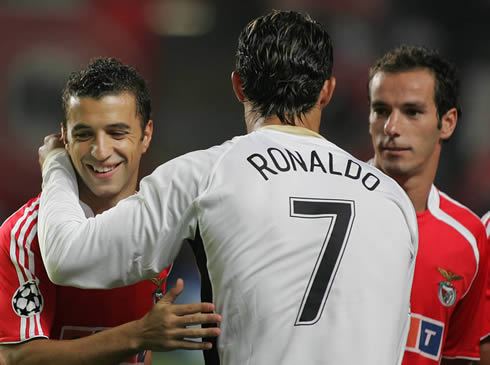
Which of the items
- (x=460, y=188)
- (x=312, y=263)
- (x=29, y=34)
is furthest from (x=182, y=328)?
(x=29, y=34)

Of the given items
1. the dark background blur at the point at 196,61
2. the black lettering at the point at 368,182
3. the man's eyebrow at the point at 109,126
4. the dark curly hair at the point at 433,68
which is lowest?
the black lettering at the point at 368,182

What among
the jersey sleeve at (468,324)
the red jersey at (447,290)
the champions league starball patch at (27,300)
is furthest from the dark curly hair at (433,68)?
the champions league starball patch at (27,300)

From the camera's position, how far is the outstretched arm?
1966 millimetres

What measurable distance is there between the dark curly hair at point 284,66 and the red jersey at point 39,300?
0.90 meters

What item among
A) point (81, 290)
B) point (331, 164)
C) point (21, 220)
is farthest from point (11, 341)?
point (331, 164)

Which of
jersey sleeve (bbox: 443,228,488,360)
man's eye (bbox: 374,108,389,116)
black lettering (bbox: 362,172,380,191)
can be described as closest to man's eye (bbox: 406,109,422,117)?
man's eye (bbox: 374,108,389,116)

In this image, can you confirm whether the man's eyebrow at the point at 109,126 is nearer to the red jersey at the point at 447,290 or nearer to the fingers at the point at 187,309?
the fingers at the point at 187,309

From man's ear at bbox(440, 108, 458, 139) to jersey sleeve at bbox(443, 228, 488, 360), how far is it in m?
0.67

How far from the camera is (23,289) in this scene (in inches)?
96.2

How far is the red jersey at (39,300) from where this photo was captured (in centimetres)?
241

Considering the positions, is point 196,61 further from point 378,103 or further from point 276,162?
point 276,162

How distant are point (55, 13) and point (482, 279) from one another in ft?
28.1

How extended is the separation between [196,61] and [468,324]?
8428mm

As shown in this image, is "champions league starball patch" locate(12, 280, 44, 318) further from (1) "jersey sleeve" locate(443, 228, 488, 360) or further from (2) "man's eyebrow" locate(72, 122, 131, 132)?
(1) "jersey sleeve" locate(443, 228, 488, 360)
